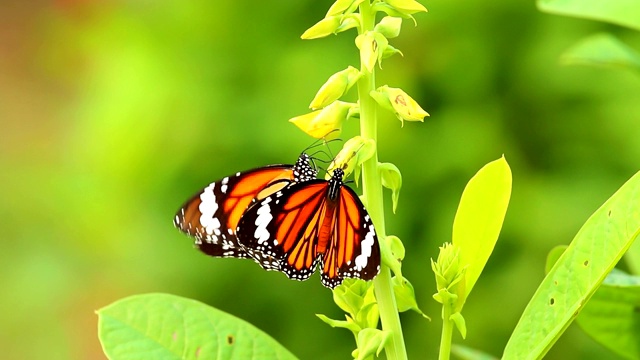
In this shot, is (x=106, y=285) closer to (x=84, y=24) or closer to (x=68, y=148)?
(x=68, y=148)

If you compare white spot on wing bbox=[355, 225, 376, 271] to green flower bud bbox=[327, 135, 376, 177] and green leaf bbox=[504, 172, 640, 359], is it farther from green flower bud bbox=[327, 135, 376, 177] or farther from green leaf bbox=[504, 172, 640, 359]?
green leaf bbox=[504, 172, 640, 359]

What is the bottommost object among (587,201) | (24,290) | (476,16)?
(24,290)

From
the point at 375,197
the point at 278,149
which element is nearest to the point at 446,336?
the point at 375,197

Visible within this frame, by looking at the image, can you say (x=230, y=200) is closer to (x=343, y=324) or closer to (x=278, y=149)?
(x=343, y=324)

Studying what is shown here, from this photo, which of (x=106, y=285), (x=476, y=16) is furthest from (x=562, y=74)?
(x=106, y=285)

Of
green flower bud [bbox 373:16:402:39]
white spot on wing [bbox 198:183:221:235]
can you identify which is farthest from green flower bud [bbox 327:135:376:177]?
white spot on wing [bbox 198:183:221:235]
